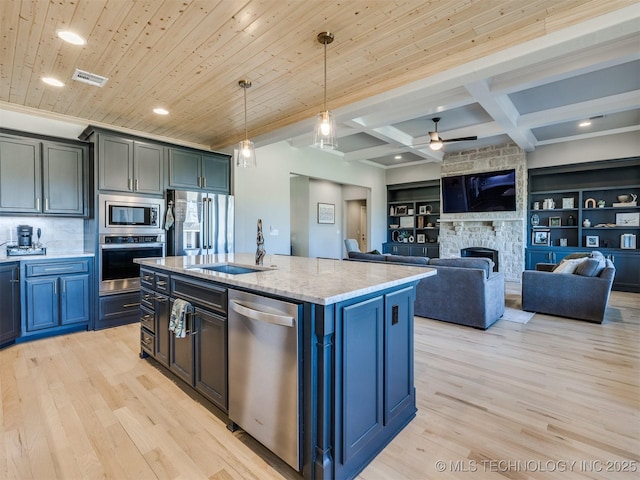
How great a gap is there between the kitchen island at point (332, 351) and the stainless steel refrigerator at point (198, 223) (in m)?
2.18

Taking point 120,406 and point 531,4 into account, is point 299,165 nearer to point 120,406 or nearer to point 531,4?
point 531,4

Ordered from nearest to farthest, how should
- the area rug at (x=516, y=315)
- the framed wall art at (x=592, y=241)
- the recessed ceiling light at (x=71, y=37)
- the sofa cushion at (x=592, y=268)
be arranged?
the recessed ceiling light at (x=71, y=37) < the sofa cushion at (x=592, y=268) < the area rug at (x=516, y=315) < the framed wall art at (x=592, y=241)

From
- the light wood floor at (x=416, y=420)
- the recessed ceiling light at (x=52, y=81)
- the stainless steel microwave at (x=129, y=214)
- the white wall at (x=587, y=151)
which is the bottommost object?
the light wood floor at (x=416, y=420)

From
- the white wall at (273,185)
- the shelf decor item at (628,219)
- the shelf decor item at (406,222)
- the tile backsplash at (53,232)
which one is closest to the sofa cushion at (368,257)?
the white wall at (273,185)

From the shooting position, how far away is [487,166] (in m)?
7.24

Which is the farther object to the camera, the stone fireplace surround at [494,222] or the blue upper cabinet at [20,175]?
the stone fireplace surround at [494,222]

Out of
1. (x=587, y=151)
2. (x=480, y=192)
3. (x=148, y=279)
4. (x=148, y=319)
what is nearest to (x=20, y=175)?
(x=148, y=279)

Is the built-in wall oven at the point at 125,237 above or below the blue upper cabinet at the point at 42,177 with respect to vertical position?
below

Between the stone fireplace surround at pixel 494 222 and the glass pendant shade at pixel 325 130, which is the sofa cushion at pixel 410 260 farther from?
the stone fireplace surround at pixel 494 222

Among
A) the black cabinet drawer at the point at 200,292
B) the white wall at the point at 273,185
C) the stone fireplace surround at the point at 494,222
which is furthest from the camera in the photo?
the stone fireplace surround at the point at 494,222

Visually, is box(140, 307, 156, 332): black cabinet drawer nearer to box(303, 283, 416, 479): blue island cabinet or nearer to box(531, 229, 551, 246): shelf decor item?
box(303, 283, 416, 479): blue island cabinet

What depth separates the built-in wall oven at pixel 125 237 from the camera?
13.0 ft

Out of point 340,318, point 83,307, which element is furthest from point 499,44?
point 83,307

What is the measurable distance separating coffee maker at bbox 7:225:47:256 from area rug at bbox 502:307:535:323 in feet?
19.3
